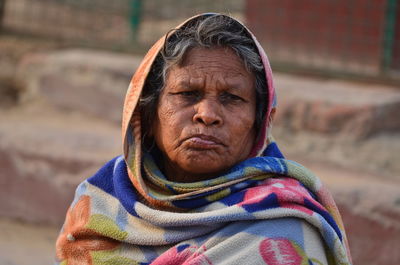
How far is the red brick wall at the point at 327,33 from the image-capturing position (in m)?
7.24

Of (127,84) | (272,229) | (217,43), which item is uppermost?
(217,43)

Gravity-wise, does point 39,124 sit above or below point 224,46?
below

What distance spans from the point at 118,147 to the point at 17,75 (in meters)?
2.12

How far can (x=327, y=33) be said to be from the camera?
7.34 metres

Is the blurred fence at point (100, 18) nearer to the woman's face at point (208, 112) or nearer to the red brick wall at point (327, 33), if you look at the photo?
the red brick wall at point (327, 33)

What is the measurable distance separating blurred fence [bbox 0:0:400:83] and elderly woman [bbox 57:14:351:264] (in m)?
4.44

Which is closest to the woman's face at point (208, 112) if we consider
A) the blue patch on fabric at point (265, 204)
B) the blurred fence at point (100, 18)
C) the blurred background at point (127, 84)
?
the blue patch on fabric at point (265, 204)

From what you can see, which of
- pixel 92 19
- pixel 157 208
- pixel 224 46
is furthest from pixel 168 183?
pixel 92 19

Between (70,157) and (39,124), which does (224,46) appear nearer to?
(70,157)

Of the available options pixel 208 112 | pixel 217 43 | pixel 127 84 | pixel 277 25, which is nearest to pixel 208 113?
pixel 208 112

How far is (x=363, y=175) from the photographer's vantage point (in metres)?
5.50

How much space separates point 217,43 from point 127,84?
12.8 ft

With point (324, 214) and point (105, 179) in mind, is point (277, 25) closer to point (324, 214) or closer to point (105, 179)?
point (105, 179)

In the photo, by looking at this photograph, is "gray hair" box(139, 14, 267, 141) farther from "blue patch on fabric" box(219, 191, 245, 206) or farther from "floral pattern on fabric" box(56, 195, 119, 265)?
"floral pattern on fabric" box(56, 195, 119, 265)
